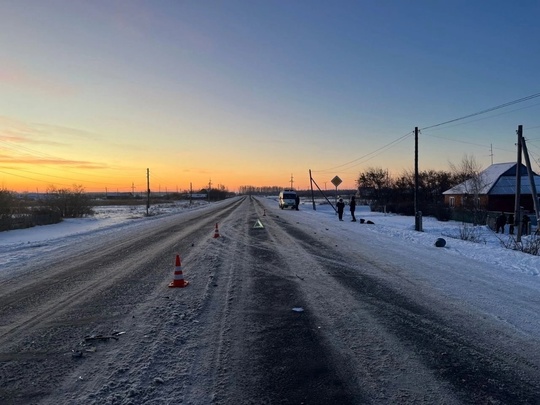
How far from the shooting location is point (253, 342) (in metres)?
4.74

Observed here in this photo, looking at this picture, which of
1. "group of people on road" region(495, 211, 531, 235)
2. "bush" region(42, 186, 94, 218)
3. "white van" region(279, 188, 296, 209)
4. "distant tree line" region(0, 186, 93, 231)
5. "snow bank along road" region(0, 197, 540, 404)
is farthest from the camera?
"white van" region(279, 188, 296, 209)

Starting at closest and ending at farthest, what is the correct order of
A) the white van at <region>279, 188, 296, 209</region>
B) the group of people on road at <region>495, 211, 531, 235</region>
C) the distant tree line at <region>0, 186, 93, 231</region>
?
the group of people on road at <region>495, 211, 531, 235</region>, the distant tree line at <region>0, 186, 93, 231</region>, the white van at <region>279, 188, 296, 209</region>

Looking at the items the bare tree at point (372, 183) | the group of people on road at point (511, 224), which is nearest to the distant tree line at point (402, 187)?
the bare tree at point (372, 183)

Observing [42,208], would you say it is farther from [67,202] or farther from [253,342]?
[253,342]

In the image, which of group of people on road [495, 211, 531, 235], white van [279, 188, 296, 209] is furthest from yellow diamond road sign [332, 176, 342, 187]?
group of people on road [495, 211, 531, 235]

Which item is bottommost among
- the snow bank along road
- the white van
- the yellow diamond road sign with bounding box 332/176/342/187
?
the snow bank along road

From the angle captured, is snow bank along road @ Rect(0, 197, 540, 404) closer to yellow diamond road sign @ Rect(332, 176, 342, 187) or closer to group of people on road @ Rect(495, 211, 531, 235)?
group of people on road @ Rect(495, 211, 531, 235)

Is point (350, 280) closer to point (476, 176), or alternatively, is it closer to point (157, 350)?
point (157, 350)

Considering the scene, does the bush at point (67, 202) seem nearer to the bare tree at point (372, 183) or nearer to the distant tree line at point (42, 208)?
the distant tree line at point (42, 208)

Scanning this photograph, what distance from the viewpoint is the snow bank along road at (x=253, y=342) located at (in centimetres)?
354

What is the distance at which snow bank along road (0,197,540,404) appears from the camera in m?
3.54

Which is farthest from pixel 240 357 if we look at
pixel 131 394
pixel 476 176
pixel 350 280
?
pixel 476 176

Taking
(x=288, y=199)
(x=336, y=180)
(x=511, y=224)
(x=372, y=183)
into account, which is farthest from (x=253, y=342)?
(x=372, y=183)

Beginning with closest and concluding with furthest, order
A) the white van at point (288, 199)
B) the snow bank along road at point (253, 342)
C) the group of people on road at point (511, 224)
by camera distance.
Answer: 1. the snow bank along road at point (253, 342)
2. the group of people on road at point (511, 224)
3. the white van at point (288, 199)
